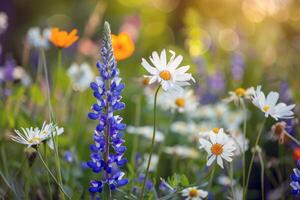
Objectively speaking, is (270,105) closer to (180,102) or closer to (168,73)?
(168,73)

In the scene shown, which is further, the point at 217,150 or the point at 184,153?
the point at 184,153

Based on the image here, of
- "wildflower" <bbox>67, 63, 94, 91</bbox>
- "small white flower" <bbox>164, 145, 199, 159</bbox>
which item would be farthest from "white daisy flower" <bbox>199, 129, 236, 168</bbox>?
"wildflower" <bbox>67, 63, 94, 91</bbox>

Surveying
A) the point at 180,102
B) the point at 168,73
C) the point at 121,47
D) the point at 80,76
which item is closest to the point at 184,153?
the point at 180,102

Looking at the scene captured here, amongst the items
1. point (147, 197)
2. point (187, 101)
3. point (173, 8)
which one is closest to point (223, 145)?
point (147, 197)

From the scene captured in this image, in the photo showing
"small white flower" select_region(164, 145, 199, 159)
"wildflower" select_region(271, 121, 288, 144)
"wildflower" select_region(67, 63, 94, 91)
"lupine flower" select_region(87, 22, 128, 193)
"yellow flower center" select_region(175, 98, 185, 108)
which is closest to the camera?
"lupine flower" select_region(87, 22, 128, 193)

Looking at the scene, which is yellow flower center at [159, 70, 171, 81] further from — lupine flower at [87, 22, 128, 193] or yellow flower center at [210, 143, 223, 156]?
yellow flower center at [210, 143, 223, 156]

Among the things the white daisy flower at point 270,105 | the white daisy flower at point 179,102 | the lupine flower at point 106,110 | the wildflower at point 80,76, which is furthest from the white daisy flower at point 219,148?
the wildflower at point 80,76

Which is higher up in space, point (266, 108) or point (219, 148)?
point (266, 108)

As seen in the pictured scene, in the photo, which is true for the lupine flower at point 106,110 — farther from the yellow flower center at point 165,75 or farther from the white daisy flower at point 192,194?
the white daisy flower at point 192,194
